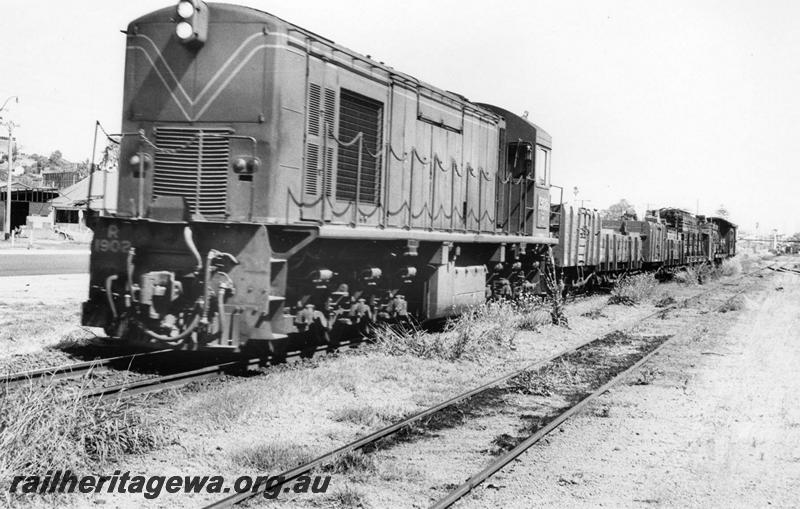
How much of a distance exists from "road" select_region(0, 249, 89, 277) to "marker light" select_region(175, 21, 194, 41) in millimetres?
14413

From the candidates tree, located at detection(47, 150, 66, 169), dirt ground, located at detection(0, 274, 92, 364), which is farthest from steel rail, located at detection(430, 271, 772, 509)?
tree, located at detection(47, 150, 66, 169)

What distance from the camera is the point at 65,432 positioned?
15.3ft

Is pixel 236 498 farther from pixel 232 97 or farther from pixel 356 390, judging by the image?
pixel 232 97

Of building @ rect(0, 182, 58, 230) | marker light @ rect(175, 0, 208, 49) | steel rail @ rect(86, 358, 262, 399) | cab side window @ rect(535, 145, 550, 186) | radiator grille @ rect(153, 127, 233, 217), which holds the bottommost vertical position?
steel rail @ rect(86, 358, 262, 399)

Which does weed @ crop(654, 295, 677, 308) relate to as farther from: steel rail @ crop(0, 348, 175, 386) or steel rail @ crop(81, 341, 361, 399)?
steel rail @ crop(0, 348, 175, 386)

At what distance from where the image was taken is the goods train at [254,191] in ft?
24.7

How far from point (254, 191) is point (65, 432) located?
147 inches

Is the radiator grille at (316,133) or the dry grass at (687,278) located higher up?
the radiator grille at (316,133)

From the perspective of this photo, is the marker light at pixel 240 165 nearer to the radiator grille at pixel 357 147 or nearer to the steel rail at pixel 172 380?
the radiator grille at pixel 357 147

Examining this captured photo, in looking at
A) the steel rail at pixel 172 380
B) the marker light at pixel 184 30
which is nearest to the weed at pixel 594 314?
the steel rail at pixel 172 380

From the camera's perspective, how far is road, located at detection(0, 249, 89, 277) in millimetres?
21453

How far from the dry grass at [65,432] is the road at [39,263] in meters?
16.6

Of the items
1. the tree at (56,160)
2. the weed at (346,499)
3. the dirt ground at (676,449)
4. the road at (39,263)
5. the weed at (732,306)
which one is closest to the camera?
the weed at (346,499)

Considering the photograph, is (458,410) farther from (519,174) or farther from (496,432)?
(519,174)
